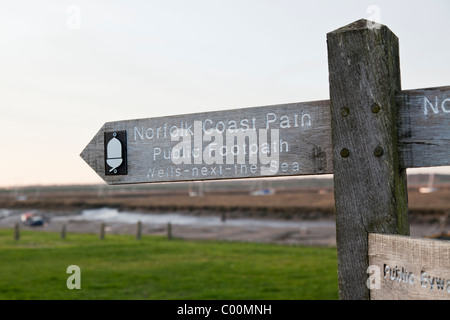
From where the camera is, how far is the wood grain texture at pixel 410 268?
1.70 metres

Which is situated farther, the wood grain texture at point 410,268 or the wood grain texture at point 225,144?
the wood grain texture at point 225,144

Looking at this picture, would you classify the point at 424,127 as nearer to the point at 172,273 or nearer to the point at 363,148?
the point at 363,148

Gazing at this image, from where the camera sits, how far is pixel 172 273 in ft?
42.5

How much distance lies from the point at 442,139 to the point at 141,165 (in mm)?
1501

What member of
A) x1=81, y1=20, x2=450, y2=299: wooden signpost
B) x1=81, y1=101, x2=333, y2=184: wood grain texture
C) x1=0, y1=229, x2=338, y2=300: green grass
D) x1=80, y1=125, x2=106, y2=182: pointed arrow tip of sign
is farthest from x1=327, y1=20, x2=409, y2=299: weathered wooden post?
x1=0, y1=229, x2=338, y2=300: green grass

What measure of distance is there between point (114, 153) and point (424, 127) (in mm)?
1619

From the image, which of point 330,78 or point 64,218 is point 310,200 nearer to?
point 64,218

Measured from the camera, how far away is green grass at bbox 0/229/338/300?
10320mm

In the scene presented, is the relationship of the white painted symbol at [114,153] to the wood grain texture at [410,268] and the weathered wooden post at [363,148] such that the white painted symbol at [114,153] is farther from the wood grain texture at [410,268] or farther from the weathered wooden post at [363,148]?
the wood grain texture at [410,268]

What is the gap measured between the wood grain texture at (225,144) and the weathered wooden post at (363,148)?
13cm

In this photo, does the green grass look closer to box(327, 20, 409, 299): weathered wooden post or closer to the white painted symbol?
the white painted symbol

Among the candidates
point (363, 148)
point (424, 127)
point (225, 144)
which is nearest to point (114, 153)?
point (225, 144)

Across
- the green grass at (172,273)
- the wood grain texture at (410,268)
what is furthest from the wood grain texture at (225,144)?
the green grass at (172,273)

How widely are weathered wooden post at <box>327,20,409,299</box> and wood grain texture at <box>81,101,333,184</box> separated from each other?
128 millimetres
